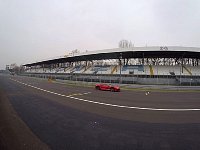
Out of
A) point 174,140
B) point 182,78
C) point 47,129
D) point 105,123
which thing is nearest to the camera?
point 174,140

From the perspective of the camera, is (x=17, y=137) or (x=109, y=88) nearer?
(x=17, y=137)

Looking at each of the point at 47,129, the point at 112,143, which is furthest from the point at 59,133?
the point at 112,143

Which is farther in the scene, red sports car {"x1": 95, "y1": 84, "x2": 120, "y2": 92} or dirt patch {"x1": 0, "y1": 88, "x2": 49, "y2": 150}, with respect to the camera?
red sports car {"x1": 95, "y1": 84, "x2": 120, "y2": 92}

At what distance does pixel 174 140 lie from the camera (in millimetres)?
5867

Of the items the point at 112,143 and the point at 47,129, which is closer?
the point at 112,143

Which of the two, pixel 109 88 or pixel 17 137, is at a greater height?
pixel 17 137

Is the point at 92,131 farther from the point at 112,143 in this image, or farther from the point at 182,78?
the point at 182,78

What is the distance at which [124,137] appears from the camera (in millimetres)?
6113

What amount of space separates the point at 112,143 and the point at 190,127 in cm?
360

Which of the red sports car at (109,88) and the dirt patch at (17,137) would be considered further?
the red sports car at (109,88)

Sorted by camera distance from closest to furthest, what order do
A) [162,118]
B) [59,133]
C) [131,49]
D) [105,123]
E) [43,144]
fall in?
[43,144]
[59,133]
[105,123]
[162,118]
[131,49]

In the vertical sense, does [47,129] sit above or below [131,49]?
below

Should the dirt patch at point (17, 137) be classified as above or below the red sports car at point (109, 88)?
above

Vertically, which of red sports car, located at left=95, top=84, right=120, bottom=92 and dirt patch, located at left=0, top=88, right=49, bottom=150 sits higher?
dirt patch, located at left=0, top=88, right=49, bottom=150
